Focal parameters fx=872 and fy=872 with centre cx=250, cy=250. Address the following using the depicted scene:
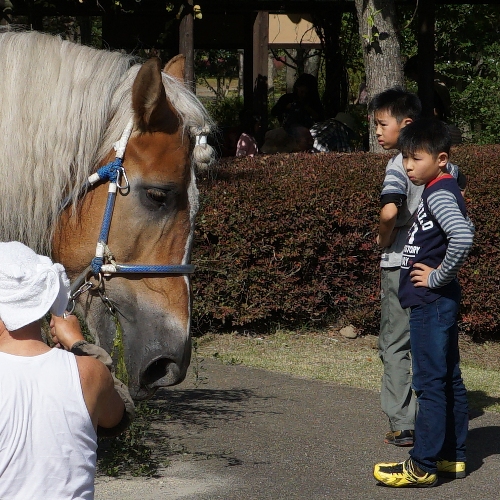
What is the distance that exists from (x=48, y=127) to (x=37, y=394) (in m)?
1.19

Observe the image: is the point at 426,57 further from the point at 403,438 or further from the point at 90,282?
the point at 90,282

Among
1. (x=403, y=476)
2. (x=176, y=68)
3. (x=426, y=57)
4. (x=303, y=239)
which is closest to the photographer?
(x=176, y=68)

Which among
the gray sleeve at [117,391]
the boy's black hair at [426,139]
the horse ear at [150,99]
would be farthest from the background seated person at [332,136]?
the gray sleeve at [117,391]

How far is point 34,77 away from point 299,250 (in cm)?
527

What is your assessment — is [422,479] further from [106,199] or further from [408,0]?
[408,0]

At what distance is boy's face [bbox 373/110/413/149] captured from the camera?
213 inches

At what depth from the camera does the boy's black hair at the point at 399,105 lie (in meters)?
5.41

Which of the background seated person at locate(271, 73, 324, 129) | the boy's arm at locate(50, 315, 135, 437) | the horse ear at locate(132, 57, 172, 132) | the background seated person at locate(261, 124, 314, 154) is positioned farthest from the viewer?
the background seated person at locate(271, 73, 324, 129)

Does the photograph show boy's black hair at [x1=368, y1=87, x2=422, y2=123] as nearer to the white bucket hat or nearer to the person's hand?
the person's hand

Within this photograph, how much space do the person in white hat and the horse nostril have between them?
0.67 metres

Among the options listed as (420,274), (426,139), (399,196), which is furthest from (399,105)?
(420,274)

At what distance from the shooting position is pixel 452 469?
5.05m

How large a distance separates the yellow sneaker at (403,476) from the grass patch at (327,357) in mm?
2068

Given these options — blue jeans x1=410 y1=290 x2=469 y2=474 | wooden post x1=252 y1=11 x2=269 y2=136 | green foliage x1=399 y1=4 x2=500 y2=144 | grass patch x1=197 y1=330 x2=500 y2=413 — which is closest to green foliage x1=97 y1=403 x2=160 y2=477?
blue jeans x1=410 y1=290 x2=469 y2=474
